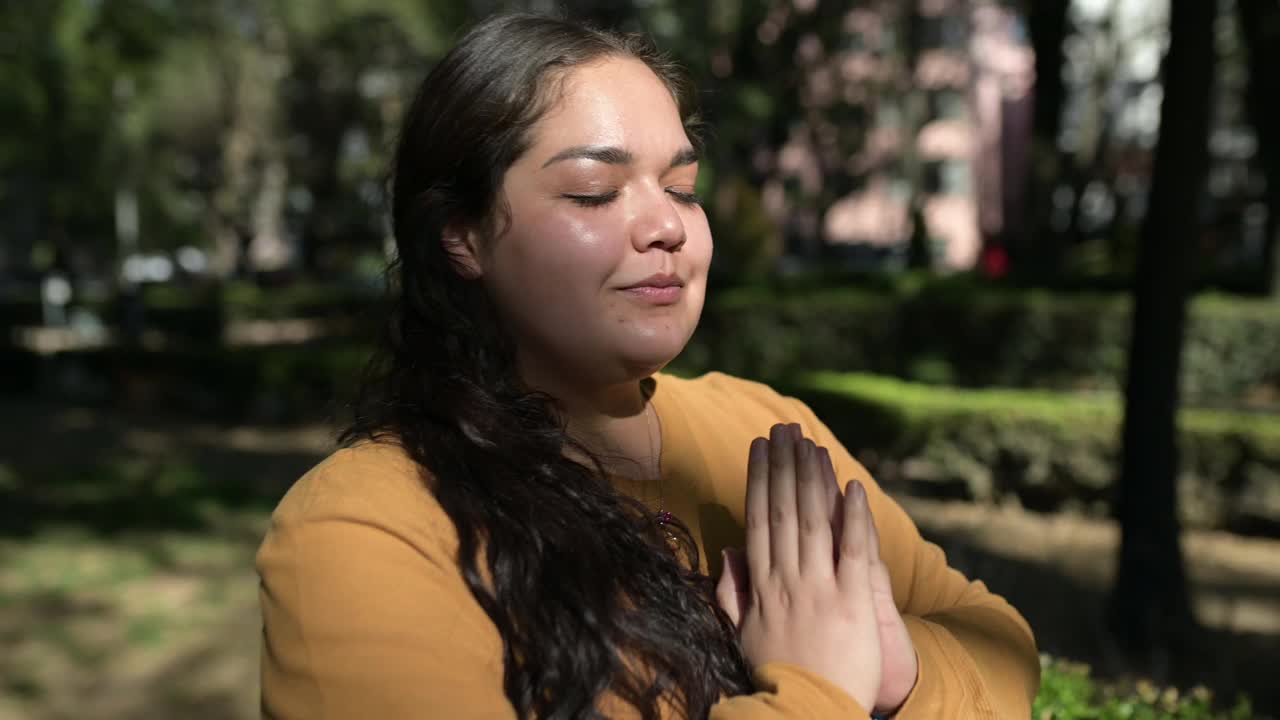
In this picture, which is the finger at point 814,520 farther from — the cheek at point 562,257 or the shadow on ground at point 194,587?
the shadow on ground at point 194,587

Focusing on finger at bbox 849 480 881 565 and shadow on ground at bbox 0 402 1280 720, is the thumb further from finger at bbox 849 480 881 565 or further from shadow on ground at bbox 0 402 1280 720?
shadow on ground at bbox 0 402 1280 720

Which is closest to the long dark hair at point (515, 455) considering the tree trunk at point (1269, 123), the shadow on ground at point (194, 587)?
the shadow on ground at point (194, 587)

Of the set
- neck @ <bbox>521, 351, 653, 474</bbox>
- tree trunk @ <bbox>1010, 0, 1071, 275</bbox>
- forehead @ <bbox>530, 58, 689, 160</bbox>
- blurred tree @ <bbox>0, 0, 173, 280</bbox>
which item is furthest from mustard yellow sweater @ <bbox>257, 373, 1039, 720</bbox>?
tree trunk @ <bbox>1010, 0, 1071, 275</bbox>

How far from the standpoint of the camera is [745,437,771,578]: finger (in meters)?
1.47

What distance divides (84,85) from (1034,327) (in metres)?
24.0

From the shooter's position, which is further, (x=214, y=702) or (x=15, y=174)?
(x=15, y=174)

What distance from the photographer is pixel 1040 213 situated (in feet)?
67.2

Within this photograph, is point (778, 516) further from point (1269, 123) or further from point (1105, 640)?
point (1269, 123)

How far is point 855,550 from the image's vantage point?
1445 mm

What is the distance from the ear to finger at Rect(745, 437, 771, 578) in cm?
49

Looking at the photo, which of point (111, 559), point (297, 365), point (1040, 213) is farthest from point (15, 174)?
point (111, 559)

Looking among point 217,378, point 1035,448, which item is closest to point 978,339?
point 1035,448

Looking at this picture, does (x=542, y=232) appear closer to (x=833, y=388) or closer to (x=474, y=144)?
(x=474, y=144)

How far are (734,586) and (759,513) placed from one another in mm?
125
